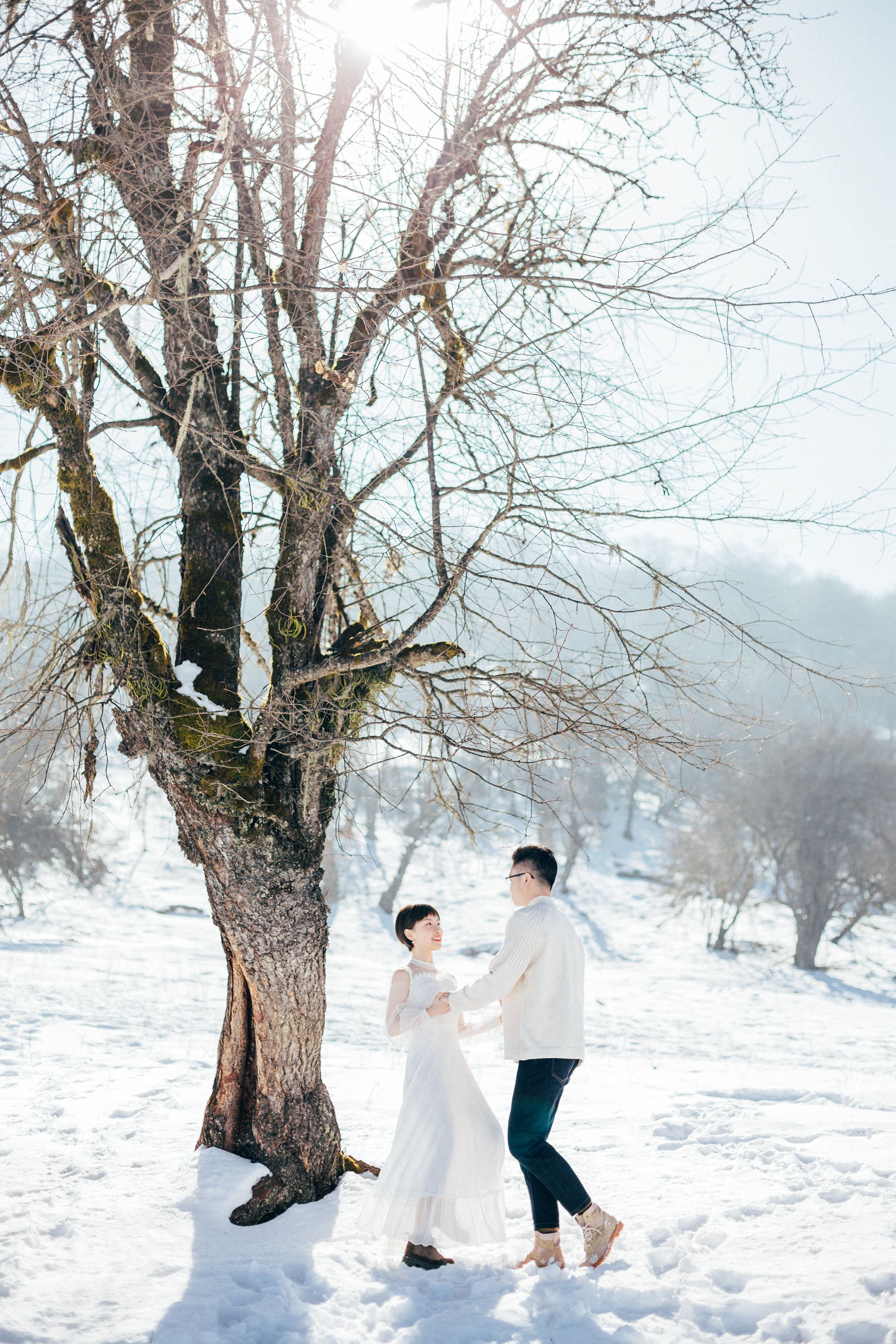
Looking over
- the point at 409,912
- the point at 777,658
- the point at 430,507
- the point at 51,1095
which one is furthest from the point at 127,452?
the point at 51,1095

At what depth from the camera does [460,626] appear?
14.7 ft

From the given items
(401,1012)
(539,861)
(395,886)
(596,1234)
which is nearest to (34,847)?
(395,886)

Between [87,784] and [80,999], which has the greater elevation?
[87,784]

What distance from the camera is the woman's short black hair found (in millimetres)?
3861

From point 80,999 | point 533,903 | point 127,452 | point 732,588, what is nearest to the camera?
point 533,903

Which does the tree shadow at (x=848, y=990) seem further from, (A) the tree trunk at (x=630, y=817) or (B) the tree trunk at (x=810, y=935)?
(A) the tree trunk at (x=630, y=817)

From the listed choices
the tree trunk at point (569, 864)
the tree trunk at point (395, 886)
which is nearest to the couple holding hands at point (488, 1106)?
the tree trunk at point (395, 886)

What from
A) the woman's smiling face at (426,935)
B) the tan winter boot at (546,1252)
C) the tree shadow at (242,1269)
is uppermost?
the woman's smiling face at (426,935)

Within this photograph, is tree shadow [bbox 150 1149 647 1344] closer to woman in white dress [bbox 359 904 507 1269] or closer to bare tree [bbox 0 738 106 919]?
woman in white dress [bbox 359 904 507 1269]

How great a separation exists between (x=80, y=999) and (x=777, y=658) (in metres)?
11.5

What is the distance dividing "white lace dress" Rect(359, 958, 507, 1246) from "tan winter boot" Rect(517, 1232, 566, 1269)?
0.69ft

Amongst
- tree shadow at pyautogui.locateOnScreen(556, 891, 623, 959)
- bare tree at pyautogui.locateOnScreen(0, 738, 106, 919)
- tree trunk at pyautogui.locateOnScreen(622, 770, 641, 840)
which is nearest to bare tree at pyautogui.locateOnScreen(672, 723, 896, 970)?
tree shadow at pyautogui.locateOnScreen(556, 891, 623, 959)

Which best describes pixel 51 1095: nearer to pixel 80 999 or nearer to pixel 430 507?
pixel 430 507

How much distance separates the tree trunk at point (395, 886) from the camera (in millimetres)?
29500
